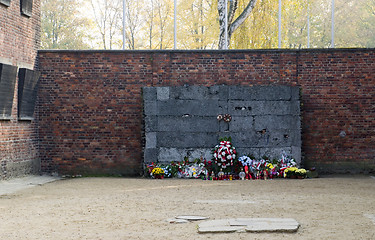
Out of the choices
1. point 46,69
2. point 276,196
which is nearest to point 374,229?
point 276,196

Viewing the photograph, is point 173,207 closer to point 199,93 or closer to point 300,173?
point 300,173

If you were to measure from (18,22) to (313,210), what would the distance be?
9195mm

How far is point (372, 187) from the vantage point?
1235 centimetres

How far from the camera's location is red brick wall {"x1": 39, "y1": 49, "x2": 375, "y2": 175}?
15500 mm

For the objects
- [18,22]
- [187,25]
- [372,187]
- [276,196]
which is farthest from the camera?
[187,25]

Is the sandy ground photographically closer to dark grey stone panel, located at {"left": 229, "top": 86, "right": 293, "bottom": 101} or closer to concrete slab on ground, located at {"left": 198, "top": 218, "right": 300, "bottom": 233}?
concrete slab on ground, located at {"left": 198, "top": 218, "right": 300, "bottom": 233}

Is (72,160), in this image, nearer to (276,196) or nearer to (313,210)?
(276,196)

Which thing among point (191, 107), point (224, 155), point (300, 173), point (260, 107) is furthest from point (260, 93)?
point (300, 173)

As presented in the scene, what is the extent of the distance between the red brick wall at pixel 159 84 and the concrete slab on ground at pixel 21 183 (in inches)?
38.0

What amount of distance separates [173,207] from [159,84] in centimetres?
672

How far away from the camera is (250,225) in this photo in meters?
7.21

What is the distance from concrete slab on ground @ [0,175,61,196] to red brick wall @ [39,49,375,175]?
3.16 ft

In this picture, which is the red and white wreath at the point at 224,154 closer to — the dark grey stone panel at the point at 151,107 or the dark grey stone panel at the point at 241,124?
the dark grey stone panel at the point at 241,124

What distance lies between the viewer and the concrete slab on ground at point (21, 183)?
1214 cm
